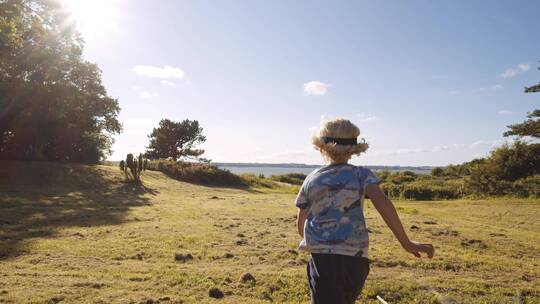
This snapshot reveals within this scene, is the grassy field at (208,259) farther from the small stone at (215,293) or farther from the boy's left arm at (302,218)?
the boy's left arm at (302,218)

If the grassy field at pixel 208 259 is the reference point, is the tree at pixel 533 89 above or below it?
above

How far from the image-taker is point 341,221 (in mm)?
2949

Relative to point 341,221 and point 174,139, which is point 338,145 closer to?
point 341,221

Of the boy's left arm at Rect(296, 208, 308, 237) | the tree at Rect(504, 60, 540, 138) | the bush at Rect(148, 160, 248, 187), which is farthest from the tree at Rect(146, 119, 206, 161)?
the boy's left arm at Rect(296, 208, 308, 237)

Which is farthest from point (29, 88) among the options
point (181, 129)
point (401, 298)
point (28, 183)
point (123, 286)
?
point (181, 129)

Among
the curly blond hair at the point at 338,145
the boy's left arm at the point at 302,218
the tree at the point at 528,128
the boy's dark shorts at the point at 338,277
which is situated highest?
the tree at the point at 528,128

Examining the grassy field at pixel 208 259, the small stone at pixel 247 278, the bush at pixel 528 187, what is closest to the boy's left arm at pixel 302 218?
the grassy field at pixel 208 259

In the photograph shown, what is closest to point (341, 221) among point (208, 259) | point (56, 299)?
point (56, 299)

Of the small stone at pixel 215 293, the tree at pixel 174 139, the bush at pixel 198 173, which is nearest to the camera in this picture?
the small stone at pixel 215 293

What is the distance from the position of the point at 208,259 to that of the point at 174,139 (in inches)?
1850

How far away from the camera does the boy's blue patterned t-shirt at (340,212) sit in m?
2.91

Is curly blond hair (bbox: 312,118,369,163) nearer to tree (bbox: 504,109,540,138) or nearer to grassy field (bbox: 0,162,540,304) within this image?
grassy field (bbox: 0,162,540,304)

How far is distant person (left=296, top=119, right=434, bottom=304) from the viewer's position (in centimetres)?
288

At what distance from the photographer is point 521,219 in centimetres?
1594
